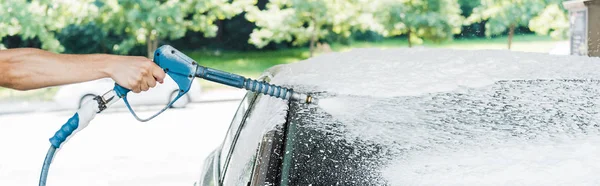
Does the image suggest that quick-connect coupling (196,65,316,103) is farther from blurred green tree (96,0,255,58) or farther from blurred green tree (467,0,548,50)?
blurred green tree (467,0,548,50)

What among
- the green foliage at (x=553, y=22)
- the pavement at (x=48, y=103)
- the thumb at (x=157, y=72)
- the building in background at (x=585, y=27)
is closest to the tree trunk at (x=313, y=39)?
the pavement at (x=48, y=103)

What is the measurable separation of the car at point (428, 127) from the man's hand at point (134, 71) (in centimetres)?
31

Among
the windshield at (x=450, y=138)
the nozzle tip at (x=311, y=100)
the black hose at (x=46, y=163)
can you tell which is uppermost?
the nozzle tip at (x=311, y=100)

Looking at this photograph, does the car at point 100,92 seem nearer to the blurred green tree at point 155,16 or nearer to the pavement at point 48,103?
the pavement at point 48,103

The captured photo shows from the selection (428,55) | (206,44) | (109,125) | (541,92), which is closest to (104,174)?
(109,125)

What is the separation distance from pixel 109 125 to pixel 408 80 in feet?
33.2

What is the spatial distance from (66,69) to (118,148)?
24.8 ft

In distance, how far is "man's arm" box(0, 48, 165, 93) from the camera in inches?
67.1

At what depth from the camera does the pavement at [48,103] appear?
1436cm

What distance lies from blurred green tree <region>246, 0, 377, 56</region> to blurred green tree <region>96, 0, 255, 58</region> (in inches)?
39.3

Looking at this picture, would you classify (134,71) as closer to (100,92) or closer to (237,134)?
(237,134)

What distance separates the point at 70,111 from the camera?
13.8 m

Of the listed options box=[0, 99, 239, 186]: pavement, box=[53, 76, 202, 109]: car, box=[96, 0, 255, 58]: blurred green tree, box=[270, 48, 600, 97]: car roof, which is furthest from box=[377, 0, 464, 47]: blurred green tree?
box=[270, 48, 600, 97]: car roof

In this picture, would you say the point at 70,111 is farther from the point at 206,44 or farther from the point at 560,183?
the point at 560,183
